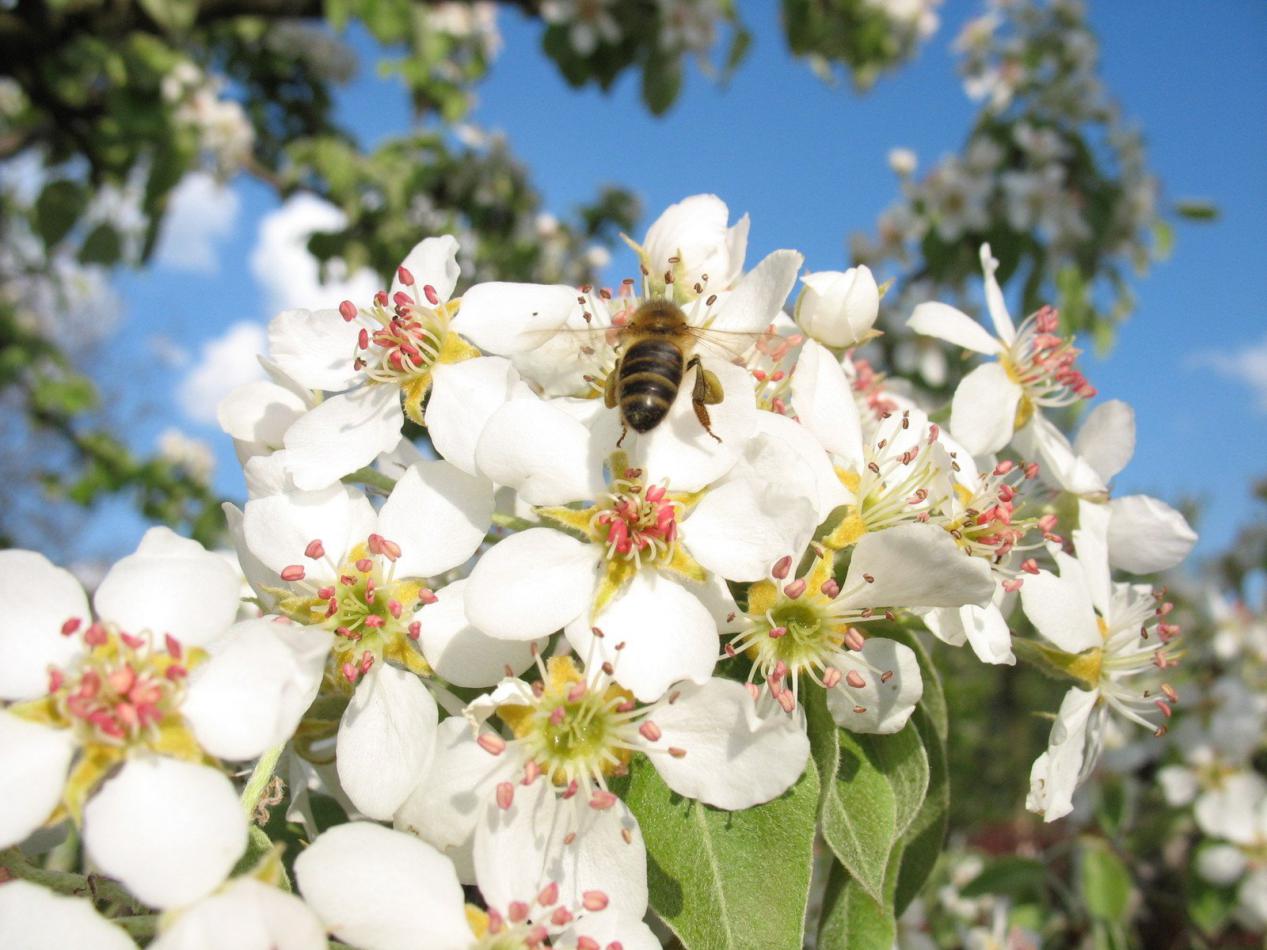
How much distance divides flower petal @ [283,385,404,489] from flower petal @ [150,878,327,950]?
1.55ft

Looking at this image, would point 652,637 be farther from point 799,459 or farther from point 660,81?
point 660,81

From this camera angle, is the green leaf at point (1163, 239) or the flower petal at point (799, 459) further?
the green leaf at point (1163, 239)

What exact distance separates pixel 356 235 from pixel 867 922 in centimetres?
500

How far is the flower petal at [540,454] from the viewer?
3.61ft

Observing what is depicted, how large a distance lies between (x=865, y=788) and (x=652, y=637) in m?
0.32

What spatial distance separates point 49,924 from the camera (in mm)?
808

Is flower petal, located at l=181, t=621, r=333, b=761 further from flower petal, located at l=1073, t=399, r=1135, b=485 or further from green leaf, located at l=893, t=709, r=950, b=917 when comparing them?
flower petal, located at l=1073, t=399, r=1135, b=485

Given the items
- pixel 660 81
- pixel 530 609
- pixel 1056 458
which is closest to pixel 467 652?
pixel 530 609

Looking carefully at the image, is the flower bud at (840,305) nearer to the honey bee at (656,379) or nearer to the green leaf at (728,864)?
the honey bee at (656,379)

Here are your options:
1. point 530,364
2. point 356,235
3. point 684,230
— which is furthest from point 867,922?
point 356,235

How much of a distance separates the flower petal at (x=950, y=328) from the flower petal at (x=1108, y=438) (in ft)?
0.56

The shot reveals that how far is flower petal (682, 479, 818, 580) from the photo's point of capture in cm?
105

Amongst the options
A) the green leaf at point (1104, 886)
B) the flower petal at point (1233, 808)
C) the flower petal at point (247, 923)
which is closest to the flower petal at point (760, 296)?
the flower petal at point (247, 923)

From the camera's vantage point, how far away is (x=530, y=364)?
1.30m
